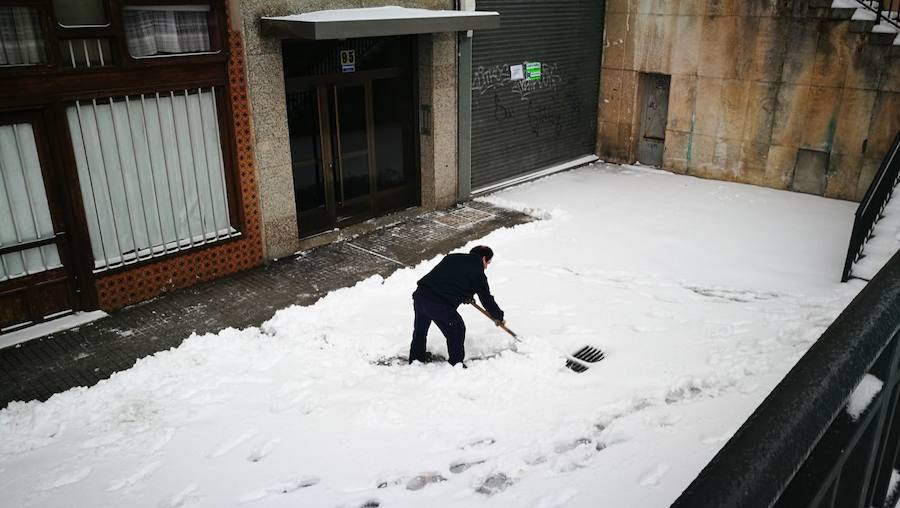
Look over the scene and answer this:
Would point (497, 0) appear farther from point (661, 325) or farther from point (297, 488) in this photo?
point (297, 488)

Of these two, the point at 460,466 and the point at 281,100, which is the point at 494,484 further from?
the point at 281,100

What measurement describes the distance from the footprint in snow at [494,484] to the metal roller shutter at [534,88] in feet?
28.2

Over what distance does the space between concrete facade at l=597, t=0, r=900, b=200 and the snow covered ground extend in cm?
409

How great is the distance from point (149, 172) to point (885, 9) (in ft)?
44.9

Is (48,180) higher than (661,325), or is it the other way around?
(48,180)

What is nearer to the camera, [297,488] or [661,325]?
[297,488]

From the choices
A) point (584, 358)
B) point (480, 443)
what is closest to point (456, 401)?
point (480, 443)

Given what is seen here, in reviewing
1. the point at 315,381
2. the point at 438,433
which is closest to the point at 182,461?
the point at 315,381

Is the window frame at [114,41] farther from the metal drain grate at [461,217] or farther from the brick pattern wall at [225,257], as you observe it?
the metal drain grate at [461,217]

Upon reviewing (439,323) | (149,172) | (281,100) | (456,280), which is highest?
(281,100)

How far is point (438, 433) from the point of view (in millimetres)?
6059

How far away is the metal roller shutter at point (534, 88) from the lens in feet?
43.0

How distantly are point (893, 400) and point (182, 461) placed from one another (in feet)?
17.7

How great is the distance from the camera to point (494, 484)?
5.43 m
